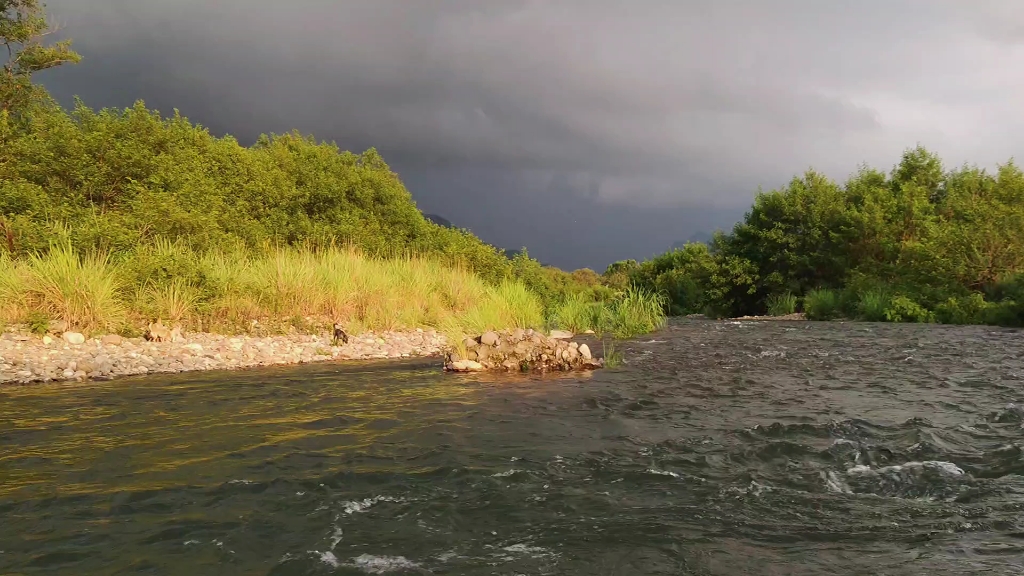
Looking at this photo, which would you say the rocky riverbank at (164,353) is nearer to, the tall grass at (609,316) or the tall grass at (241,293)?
the tall grass at (241,293)

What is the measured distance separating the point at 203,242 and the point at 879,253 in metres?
36.3

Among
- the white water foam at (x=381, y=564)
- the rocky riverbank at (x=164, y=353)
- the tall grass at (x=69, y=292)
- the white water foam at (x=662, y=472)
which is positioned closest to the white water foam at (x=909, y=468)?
the white water foam at (x=662, y=472)

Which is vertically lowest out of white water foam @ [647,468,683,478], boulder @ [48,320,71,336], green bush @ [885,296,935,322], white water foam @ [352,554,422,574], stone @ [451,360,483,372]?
white water foam @ [352,554,422,574]

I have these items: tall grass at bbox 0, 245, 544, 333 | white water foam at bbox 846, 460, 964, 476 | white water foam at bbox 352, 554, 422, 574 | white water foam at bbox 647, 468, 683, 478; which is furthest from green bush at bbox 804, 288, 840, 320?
white water foam at bbox 352, 554, 422, 574

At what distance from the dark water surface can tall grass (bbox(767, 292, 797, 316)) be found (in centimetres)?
2665

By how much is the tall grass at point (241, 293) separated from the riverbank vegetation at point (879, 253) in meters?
20.1

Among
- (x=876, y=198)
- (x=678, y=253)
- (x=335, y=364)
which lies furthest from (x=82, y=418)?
(x=678, y=253)

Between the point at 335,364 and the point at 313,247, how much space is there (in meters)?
12.2

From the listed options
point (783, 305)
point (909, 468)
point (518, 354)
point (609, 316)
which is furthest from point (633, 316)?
point (783, 305)

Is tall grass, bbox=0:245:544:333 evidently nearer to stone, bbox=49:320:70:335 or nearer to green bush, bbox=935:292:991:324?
stone, bbox=49:320:70:335

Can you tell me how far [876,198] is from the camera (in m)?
36.2

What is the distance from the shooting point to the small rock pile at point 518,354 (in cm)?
1288

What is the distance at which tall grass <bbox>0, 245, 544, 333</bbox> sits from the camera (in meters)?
12.8

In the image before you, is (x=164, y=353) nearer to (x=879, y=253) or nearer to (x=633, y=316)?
(x=633, y=316)
